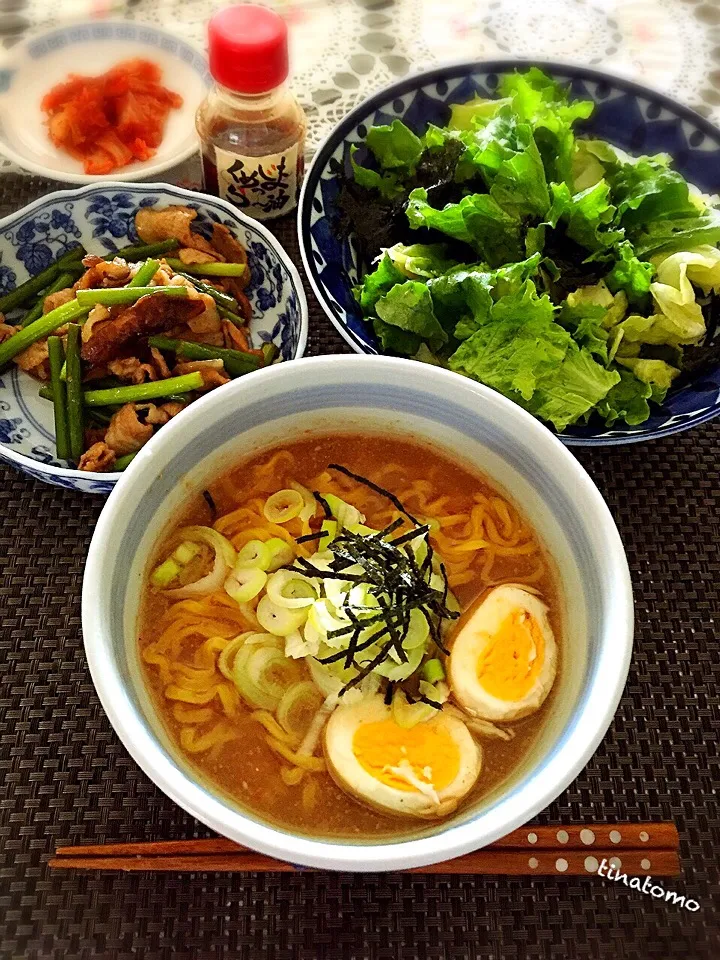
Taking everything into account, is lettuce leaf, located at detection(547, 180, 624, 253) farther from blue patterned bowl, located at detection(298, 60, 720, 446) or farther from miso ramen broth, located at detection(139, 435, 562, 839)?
miso ramen broth, located at detection(139, 435, 562, 839)

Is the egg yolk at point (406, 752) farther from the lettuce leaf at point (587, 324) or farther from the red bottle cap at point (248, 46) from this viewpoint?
the red bottle cap at point (248, 46)

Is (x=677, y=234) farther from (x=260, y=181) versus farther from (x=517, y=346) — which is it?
(x=260, y=181)

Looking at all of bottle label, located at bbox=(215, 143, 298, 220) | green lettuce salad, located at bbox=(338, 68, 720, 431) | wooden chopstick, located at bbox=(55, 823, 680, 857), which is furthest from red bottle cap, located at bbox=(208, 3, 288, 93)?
wooden chopstick, located at bbox=(55, 823, 680, 857)

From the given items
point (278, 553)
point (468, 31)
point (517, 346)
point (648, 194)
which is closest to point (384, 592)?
point (278, 553)

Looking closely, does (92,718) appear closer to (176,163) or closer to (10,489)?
(10,489)

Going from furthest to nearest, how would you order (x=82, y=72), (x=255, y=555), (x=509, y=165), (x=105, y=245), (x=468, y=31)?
1. (x=468, y=31)
2. (x=82, y=72)
3. (x=105, y=245)
4. (x=509, y=165)
5. (x=255, y=555)

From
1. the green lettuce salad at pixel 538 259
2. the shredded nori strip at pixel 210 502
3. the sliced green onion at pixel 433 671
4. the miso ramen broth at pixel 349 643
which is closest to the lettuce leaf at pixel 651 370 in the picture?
the green lettuce salad at pixel 538 259

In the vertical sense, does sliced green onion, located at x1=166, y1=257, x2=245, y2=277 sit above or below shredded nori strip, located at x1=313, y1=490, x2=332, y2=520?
above
